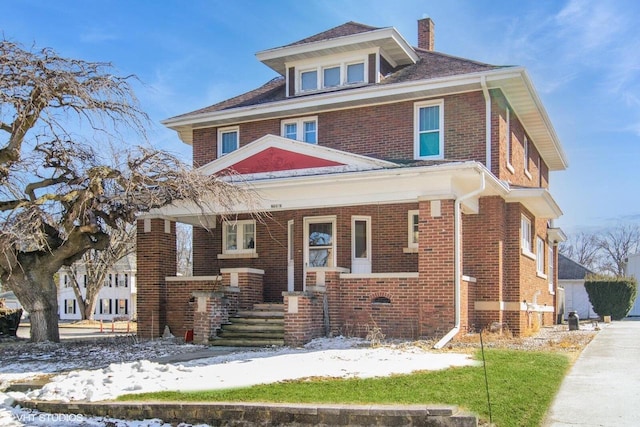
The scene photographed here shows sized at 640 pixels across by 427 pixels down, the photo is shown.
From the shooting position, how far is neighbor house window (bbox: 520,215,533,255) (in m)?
18.2

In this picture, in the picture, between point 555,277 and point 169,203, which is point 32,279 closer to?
point 169,203

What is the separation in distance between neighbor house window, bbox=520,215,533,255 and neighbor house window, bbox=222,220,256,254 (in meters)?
7.49

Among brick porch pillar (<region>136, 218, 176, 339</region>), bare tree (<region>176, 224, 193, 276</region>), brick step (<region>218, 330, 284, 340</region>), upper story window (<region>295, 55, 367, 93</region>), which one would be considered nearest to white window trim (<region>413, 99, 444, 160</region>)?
upper story window (<region>295, 55, 367, 93</region>)

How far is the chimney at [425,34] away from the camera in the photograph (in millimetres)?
21969

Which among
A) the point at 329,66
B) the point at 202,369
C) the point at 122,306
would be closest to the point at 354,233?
the point at 329,66

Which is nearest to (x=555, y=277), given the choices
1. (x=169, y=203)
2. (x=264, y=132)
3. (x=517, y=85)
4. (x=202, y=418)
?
(x=517, y=85)

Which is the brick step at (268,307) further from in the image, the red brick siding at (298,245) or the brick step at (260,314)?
the red brick siding at (298,245)

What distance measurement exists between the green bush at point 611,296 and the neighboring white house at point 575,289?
14.6 feet

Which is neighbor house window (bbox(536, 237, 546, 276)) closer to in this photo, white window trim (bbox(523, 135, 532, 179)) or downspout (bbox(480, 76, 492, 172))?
white window trim (bbox(523, 135, 532, 179))

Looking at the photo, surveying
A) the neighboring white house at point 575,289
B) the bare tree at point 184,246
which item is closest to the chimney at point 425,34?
the neighboring white house at point 575,289

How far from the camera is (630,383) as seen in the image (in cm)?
941

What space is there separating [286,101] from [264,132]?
130 cm

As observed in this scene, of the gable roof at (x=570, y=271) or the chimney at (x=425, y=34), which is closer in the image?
the chimney at (x=425, y=34)

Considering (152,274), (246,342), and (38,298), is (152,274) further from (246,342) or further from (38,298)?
(246,342)
